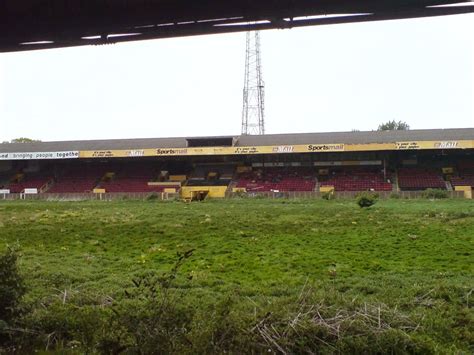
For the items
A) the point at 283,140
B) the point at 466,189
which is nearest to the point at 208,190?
the point at 283,140

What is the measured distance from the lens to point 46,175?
190 feet

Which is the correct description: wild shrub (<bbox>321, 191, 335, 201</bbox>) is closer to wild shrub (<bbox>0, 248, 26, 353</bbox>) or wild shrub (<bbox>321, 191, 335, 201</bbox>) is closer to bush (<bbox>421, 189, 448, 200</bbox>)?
bush (<bbox>421, 189, 448, 200</bbox>)

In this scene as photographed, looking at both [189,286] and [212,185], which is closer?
[189,286]

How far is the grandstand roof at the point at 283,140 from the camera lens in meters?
49.4

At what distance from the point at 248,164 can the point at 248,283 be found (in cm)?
4518

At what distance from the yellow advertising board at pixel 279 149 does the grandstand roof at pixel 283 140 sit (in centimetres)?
145

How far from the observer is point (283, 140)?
175ft

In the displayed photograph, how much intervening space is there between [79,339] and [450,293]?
653 cm

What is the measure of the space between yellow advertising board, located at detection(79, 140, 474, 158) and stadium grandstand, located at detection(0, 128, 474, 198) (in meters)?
0.09

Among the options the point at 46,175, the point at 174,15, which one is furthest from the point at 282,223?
the point at 46,175

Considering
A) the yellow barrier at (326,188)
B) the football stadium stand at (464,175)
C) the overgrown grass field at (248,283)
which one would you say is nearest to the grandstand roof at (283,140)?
the football stadium stand at (464,175)

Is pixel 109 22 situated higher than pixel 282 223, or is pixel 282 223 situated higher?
pixel 109 22

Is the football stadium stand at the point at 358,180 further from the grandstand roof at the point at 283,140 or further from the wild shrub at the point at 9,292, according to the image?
the wild shrub at the point at 9,292

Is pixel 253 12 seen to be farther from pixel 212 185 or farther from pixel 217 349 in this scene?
pixel 212 185
